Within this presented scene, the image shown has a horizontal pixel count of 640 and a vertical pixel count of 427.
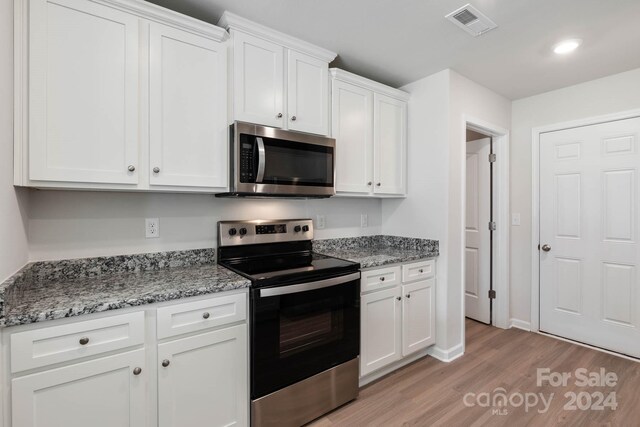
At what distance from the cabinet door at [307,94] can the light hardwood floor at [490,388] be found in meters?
1.92

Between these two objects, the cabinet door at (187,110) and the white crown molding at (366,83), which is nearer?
the cabinet door at (187,110)

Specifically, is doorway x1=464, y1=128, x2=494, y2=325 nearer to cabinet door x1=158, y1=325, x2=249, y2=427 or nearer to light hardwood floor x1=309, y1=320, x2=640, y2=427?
light hardwood floor x1=309, y1=320, x2=640, y2=427

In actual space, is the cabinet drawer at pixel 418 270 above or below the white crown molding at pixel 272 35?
below

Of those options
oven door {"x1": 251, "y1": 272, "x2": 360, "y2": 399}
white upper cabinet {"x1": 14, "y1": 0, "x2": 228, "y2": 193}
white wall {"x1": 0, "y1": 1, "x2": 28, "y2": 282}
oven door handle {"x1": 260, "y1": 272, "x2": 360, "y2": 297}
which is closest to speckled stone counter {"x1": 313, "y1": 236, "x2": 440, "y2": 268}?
oven door handle {"x1": 260, "y1": 272, "x2": 360, "y2": 297}

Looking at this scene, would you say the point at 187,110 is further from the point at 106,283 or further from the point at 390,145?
the point at 390,145

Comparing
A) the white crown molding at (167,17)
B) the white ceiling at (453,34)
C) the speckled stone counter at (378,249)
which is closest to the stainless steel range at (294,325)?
the speckled stone counter at (378,249)

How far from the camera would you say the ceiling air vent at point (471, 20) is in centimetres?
180

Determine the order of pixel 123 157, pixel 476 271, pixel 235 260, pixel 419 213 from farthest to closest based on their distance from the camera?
pixel 476 271
pixel 419 213
pixel 235 260
pixel 123 157

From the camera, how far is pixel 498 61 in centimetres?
245

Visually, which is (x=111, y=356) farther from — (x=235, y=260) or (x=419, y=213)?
(x=419, y=213)

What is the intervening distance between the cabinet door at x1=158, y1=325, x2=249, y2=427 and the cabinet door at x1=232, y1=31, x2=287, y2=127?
4.15 feet

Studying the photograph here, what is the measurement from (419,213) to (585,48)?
167cm

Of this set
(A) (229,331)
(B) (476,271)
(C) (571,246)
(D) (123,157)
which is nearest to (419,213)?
(B) (476,271)

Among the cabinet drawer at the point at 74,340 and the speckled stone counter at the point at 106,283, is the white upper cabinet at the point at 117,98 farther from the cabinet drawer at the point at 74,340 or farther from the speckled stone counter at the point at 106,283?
the cabinet drawer at the point at 74,340
